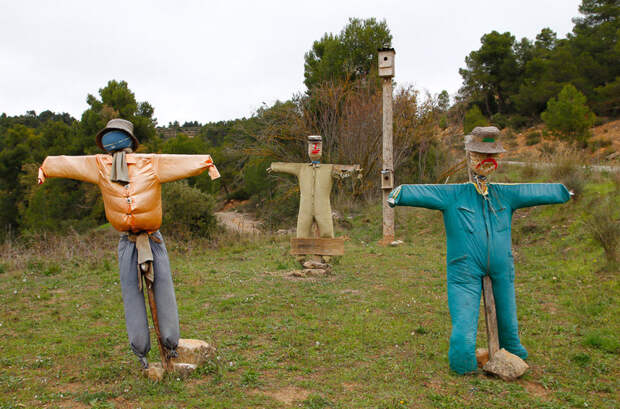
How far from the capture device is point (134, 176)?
3994mm

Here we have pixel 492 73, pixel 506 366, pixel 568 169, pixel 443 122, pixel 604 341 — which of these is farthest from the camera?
pixel 492 73

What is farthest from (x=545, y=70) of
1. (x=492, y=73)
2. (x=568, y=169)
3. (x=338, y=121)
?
(x=568, y=169)

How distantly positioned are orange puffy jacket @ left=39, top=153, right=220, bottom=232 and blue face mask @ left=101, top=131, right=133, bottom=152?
0.09m

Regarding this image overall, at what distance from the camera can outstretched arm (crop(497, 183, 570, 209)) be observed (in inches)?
163

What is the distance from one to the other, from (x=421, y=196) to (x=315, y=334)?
6.68ft

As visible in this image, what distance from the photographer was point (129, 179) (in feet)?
13.0

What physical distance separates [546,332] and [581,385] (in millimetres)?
1270

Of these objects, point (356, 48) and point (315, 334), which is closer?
point (315, 334)

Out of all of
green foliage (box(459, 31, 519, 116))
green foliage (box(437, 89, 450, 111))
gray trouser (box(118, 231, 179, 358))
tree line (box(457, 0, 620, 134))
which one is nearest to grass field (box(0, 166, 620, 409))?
gray trouser (box(118, 231, 179, 358))

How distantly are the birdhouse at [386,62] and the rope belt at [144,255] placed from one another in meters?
8.35

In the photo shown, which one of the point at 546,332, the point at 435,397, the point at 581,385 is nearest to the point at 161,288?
the point at 435,397

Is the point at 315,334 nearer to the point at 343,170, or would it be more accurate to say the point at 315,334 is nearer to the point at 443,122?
the point at 343,170

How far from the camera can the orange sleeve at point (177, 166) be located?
4125mm

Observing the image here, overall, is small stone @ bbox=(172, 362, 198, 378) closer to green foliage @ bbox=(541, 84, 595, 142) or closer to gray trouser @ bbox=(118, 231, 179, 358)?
gray trouser @ bbox=(118, 231, 179, 358)
